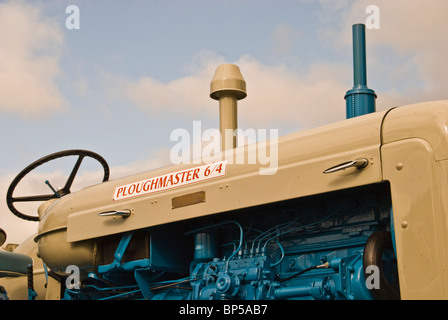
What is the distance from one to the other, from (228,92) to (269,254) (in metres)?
2.47

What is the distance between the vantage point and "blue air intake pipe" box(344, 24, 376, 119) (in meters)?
6.77

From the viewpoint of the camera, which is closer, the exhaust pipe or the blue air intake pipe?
the blue air intake pipe

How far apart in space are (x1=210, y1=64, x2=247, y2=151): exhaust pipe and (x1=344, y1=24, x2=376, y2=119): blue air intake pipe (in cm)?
154

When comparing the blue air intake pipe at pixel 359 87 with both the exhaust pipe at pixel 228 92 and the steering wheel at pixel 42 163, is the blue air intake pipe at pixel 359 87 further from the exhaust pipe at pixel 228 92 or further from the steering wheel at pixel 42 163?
the steering wheel at pixel 42 163

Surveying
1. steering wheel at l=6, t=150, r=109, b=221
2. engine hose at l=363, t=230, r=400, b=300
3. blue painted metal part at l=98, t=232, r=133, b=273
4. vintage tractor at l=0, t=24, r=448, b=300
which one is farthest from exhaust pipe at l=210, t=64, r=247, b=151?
engine hose at l=363, t=230, r=400, b=300

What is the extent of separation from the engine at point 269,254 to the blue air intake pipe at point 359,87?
121 centimetres

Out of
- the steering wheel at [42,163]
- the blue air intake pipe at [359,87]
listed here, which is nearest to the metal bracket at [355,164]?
the blue air intake pipe at [359,87]

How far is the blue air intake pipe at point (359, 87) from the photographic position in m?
6.77

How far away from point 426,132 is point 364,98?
178 cm

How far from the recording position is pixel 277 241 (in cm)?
618

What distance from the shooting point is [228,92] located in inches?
320

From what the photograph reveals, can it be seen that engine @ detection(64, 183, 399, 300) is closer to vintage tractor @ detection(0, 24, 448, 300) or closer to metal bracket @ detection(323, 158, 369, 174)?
vintage tractor @ detection(0, 24, 448, 300)
